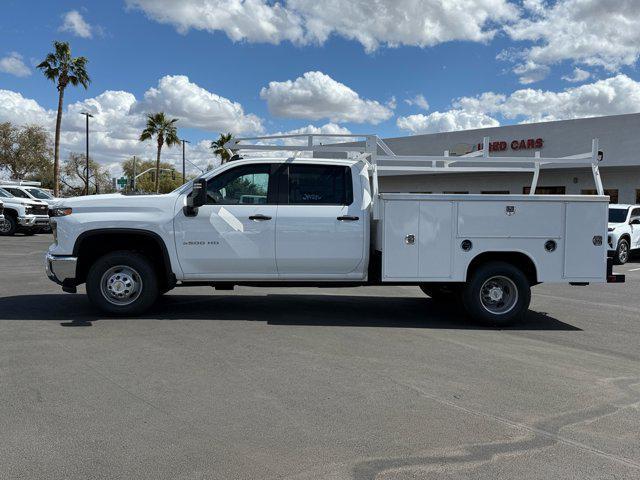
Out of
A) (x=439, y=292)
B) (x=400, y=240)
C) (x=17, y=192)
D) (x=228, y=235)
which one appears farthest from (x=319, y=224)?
(x=17, y=192)

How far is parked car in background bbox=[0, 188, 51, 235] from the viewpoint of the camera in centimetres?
2256

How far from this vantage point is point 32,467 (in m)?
3.24

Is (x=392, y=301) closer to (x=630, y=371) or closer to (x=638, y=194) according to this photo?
(x=630, y=371)

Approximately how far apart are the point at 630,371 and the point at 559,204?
239cm

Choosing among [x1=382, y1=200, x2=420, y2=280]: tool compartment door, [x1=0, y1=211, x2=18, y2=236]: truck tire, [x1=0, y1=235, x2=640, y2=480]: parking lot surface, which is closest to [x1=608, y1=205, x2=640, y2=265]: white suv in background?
[x1=0, y1=235, x2=640, y2=480]: parking lot surface

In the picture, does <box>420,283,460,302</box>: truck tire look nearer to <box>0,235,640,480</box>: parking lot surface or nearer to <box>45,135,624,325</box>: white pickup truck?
<box>0,235,640,480</box>: parking lot surface

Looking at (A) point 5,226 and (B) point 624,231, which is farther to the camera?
(A) point 5,226

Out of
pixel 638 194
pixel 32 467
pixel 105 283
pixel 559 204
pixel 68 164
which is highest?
pixel 68 164

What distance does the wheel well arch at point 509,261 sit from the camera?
721 cm

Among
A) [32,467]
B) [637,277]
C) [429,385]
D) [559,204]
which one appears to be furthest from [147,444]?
[637,277]

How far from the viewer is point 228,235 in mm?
7047

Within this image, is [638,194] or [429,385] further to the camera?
[638,194]

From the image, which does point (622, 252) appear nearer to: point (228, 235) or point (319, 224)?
point (319, 224)

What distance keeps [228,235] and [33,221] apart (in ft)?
62.9
